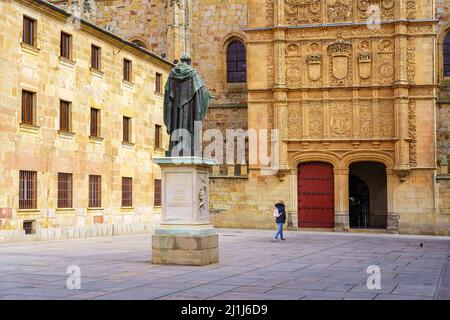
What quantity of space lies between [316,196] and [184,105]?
815 inches

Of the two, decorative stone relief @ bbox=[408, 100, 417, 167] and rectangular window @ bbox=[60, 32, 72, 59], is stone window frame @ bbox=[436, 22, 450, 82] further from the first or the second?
rectangular window @ bbox=[60, 32, 72, 59]

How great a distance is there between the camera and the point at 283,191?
1384 inches

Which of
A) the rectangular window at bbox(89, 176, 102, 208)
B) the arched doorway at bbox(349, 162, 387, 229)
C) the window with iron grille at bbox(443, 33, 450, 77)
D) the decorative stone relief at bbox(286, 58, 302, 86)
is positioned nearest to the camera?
the rectangular window at bbox(89, 176, 102, 208)

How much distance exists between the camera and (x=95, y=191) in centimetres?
2934

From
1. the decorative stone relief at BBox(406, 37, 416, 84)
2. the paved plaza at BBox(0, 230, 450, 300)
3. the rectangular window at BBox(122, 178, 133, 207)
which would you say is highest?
the decorative stone relief at BBox(406, 37, 416, 84)

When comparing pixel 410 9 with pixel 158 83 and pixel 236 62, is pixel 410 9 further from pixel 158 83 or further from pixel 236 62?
pixel 158 83

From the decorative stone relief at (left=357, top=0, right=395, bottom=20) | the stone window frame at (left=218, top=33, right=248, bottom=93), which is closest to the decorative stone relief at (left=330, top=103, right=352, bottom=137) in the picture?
the decorative stone relief at (left=357, top=0, right=395, bottom=20)

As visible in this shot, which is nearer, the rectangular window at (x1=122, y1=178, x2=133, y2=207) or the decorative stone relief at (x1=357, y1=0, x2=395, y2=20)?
the rectangular window at (x1=122, y1=178, x2=133, y2=207)

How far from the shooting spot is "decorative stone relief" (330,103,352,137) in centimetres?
3484

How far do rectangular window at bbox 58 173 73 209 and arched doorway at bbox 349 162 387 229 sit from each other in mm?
16026

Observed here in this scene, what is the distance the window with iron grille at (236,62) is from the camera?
138 ft

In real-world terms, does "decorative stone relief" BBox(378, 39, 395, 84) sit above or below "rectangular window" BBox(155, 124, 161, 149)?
above

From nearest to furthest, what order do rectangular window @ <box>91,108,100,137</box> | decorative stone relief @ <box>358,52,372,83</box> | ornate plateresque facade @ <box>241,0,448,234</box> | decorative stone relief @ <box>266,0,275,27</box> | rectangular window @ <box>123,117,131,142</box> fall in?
rectangular window @ <box>91,108,100,137</box> < rectangular window @ <box>123,117,131,142</box> < ornate plateresque facade @ <box>241,0,448,234</box> < decorative stone relief @ <box>358,52,372,83</box> < decorative stone relief @ <box>266,0,275,27</box>

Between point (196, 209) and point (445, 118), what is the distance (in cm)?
2640
